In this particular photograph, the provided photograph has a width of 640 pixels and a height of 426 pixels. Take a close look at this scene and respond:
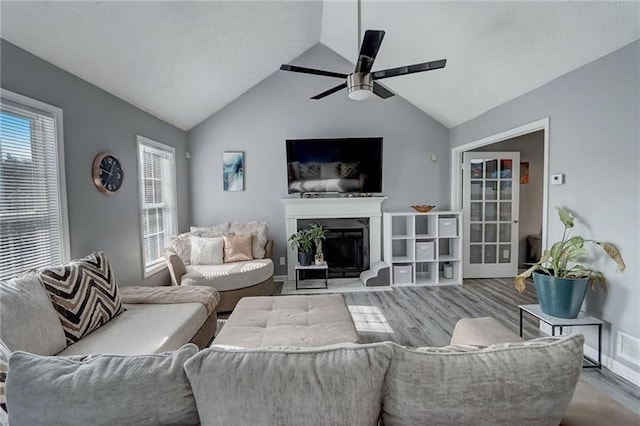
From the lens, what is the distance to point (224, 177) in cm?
484

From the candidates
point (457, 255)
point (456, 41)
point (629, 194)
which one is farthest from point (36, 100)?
point (457, 255)

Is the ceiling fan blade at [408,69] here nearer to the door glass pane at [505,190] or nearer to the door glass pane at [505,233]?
the door glass pane at [505,190]

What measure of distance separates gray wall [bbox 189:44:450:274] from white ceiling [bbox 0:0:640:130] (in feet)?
1.08

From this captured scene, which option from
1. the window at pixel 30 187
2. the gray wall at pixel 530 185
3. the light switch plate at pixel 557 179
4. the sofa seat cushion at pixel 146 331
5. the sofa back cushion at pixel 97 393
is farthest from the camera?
the gray wall at pixel 530 185

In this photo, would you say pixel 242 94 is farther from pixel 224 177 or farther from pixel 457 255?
pixel 457 255

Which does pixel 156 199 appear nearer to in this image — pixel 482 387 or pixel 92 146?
pixel 92 146

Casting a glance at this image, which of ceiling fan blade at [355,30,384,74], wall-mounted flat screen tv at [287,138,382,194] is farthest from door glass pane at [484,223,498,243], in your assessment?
ceiling fan blade at [355,30,384,74]

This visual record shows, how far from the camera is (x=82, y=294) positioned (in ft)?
6.59

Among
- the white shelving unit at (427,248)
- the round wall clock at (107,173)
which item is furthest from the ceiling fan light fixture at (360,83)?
the white shelving unit at (427,248)

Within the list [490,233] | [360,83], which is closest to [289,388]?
[360,83]

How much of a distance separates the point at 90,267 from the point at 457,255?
4.46m

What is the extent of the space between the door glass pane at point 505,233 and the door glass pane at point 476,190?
1.90 ft

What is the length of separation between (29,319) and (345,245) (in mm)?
3789

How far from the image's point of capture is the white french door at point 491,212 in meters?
4.79
